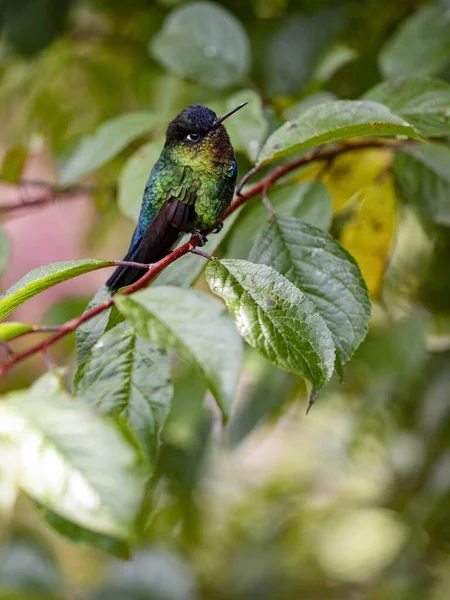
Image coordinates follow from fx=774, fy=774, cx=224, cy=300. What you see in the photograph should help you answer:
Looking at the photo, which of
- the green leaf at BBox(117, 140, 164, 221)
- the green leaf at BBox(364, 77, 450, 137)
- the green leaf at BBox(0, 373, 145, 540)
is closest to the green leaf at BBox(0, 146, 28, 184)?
the green leaf at BBox(117, 140, 164, 221)

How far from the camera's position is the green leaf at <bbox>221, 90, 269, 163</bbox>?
138cm

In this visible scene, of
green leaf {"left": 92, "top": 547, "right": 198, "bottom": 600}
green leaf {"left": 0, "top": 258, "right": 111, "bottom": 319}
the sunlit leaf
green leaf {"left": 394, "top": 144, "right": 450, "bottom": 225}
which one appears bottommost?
green leaf {"left": 92, "top": 547, "right": 198, "bottom": 600}

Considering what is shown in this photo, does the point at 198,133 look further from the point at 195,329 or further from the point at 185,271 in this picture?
the point at 195,329

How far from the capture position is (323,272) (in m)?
1.12

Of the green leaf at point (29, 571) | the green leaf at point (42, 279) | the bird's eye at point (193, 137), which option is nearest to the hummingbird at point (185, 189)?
the bird's eye at point (193, 137)

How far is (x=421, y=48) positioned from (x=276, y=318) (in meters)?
0.99

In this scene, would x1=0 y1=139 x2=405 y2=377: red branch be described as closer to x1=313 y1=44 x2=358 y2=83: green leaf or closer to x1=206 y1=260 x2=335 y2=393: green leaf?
x1=206 y1=260 x2=335 y2=393: green leaf

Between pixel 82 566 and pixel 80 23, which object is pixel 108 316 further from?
pixel 82 566

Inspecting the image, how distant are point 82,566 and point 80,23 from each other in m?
2.23

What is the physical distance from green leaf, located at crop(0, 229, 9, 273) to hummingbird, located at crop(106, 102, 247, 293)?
39cm

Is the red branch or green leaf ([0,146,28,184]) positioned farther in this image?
green leaf ([0,146,28,184])

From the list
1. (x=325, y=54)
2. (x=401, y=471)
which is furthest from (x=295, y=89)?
(x=401, y=471)

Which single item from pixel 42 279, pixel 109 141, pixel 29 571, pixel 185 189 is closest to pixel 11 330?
pixel 42 279

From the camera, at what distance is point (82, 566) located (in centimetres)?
337
